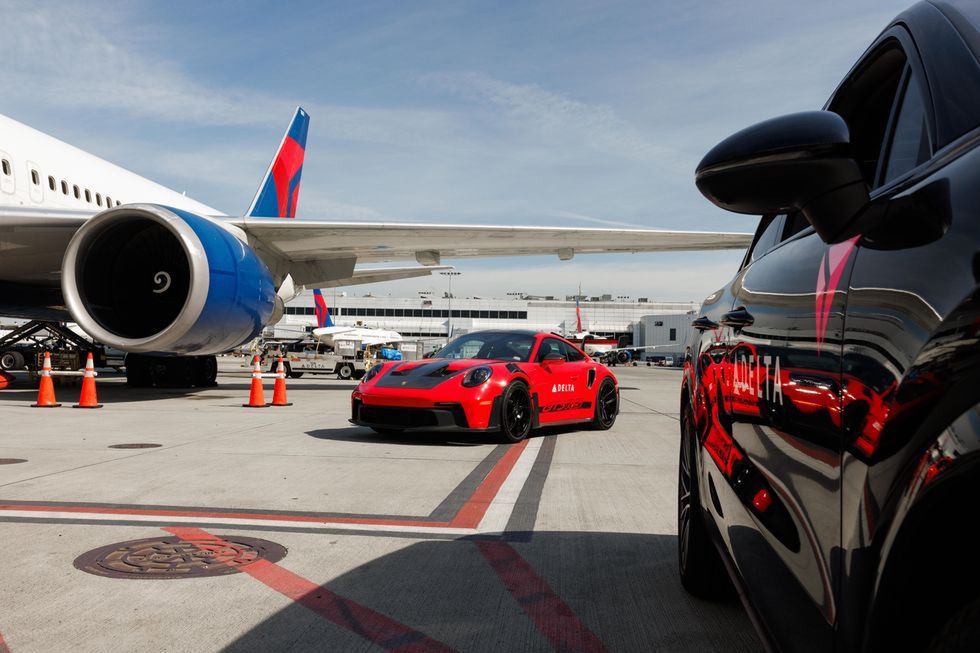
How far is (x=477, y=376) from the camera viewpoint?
8.57 meters

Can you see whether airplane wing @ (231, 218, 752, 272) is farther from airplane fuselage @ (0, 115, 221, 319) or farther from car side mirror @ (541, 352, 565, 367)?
car side mirror @ (541, 352, 565, 367)

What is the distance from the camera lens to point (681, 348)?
63844mm

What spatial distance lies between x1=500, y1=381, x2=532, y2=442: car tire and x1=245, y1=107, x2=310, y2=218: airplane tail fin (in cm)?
1271

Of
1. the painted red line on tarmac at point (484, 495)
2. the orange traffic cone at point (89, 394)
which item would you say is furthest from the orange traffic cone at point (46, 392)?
the painted red line on tarmac at point (484, 495)

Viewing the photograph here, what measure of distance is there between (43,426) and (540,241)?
1023cm

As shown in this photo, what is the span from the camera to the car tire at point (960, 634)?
3.34ft

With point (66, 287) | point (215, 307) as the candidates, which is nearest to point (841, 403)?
point (215, 307)

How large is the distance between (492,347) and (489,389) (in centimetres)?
130

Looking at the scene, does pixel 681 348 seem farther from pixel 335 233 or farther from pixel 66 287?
pixel 66 287

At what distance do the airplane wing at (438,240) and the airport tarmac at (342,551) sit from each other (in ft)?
24.5

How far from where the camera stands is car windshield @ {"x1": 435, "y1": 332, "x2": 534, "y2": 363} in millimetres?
9586

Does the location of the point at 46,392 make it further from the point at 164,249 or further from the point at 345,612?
the point at 345,612

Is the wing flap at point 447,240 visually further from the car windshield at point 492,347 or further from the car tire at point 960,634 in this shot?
the car tire at point 960,634

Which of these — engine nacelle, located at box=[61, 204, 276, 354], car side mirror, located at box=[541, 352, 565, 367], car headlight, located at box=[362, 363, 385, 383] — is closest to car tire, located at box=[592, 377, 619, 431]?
car side mirror, located at box=[541, 352, 565, 367]
